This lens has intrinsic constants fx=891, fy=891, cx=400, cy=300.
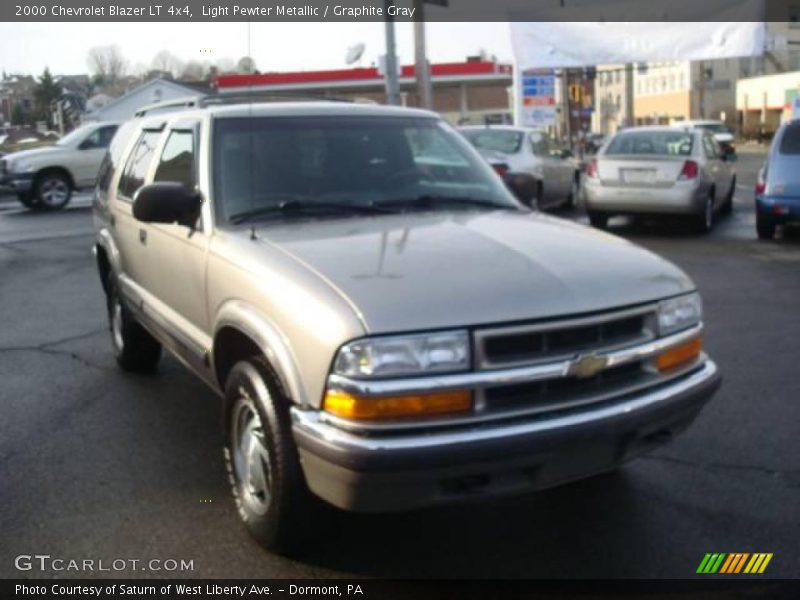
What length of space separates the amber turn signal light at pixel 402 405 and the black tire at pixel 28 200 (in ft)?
59.5

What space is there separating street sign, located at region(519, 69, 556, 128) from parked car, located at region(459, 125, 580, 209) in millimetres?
8060

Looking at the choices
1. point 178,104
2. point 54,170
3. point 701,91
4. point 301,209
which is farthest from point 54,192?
point 701,91

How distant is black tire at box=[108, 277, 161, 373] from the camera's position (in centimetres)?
593

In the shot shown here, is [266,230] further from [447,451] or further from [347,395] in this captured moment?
[447,451]

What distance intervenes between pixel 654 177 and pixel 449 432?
10281mm

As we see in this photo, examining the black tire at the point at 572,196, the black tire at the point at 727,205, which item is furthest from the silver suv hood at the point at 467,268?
the black tire at the point at 572,196

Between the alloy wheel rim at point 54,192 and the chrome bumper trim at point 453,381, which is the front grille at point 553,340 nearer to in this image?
the chrome bumper trim at point 453,381

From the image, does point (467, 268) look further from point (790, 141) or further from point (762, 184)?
point (790, 141)

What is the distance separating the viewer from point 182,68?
18.2 ft

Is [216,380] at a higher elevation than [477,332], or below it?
below

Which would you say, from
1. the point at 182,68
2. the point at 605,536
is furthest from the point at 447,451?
the point at 182,68

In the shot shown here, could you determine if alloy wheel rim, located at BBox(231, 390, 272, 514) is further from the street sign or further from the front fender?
the street sign

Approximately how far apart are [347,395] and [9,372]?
4187 mm

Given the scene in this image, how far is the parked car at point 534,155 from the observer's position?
1411 cm
